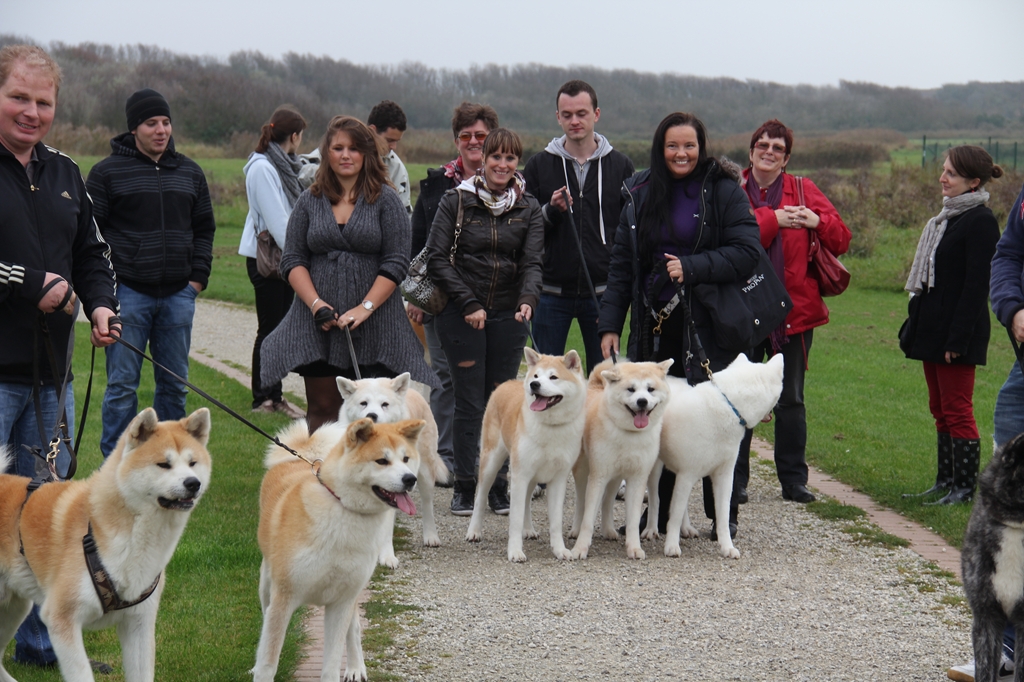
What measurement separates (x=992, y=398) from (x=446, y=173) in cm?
788

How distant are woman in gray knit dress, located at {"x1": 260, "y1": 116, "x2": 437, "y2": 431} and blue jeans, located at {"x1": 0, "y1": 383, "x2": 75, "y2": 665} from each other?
1.61 meters

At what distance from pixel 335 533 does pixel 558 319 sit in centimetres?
353

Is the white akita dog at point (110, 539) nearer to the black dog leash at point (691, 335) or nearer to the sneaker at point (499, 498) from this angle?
the black dog leash at point (691, 335)

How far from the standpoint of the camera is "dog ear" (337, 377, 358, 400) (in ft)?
17.1

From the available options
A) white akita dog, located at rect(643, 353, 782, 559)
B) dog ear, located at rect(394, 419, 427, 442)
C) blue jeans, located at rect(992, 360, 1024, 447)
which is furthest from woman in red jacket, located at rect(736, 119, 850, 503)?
dog ear, located at rect(394, 419, 427, 442)

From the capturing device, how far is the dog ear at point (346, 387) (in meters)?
5.23

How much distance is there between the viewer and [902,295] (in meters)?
20.5

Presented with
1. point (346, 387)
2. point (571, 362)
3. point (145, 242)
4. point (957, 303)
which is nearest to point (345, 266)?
point (346, 387)

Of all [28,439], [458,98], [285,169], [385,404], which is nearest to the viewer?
[28,439]

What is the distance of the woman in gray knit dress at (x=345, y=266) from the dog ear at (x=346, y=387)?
34cm

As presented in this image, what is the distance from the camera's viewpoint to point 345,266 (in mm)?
5547

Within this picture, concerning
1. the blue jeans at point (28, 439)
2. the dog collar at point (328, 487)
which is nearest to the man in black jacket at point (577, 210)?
the dog collar at point (328, 487)

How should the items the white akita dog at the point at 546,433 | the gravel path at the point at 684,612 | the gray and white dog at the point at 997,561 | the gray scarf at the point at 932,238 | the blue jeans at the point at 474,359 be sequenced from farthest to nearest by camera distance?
the gray scarf at the point at 932,238, the blue jeans at the point at 474,359, the white akita dog at the point at 546,433, the gravel path at the point at 684,612, the gray and white dog at the point at 997,561

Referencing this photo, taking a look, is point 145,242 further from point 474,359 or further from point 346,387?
point 474,359
